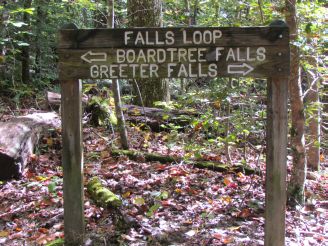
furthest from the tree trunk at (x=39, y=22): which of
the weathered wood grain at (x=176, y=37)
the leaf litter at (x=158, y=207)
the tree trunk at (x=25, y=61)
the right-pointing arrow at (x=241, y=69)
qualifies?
the right-pointing arrow at (x=241, y=69)

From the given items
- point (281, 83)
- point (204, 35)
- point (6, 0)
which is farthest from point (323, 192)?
point (6, 0)

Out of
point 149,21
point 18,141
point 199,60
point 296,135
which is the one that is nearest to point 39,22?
point 149,21

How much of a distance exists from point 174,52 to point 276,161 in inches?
52.6

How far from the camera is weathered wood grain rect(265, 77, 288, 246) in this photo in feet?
11.2

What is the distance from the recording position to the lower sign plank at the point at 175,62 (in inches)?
134

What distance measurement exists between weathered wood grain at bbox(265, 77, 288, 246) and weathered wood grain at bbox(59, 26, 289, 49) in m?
0.37

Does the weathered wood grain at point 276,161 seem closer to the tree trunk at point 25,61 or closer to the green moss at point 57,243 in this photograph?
the green moss at point 57,243

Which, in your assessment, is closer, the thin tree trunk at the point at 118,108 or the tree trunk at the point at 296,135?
the tree trunk at the point at 296,135

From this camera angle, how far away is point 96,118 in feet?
27.1

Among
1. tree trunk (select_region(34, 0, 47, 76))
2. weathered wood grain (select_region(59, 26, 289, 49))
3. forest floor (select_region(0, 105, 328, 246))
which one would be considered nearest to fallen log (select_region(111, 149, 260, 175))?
forest floor (select_region(0, 105, 328, 246))

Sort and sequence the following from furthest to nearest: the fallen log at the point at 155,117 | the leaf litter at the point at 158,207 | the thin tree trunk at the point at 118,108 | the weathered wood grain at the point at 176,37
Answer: the fallen log at the point at 155,117 → the thin tree trunk at the point at 118,108 → the leaf litter at the point at 158,207 → the weathered wood grain at the point at 176,37

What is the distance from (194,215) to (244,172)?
1.72m

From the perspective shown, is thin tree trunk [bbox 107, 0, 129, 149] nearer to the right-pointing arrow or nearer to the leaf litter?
the leaf litter

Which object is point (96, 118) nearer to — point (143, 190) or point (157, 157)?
point (157, 157)
